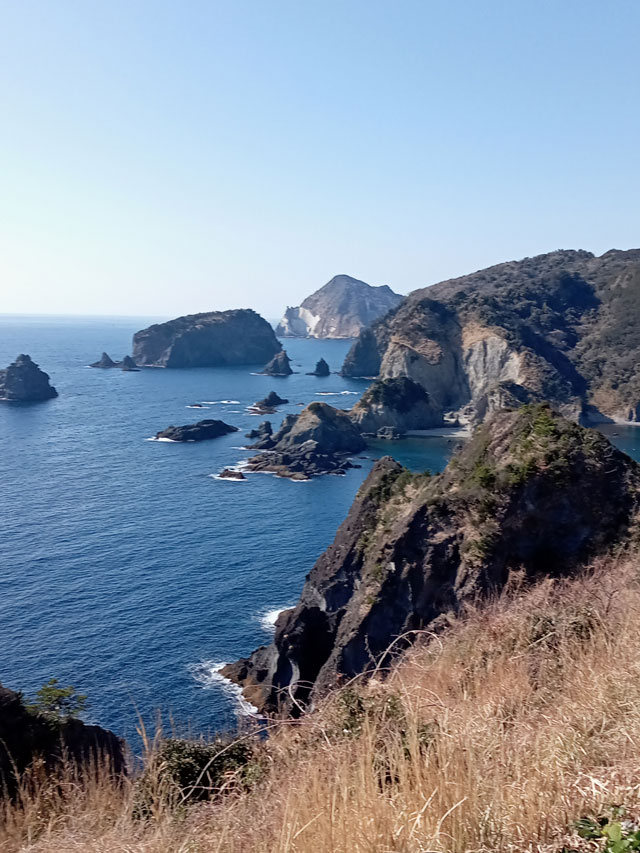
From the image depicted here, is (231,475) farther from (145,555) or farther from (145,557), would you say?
(145,557)

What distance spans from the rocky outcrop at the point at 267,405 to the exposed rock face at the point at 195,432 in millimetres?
17095

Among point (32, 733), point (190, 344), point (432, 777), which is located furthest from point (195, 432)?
point (432, 777)

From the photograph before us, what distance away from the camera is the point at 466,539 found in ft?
96.9

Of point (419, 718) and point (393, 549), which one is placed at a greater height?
point (419, 718)

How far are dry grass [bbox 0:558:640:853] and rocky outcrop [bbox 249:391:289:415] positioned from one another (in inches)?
4437

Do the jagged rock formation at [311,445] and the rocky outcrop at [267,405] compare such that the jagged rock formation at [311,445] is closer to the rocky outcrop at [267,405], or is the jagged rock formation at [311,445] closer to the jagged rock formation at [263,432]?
the jagged rock formation at [263,432]

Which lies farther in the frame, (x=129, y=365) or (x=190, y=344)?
(x=190, y=344)

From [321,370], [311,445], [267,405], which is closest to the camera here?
[311,445]

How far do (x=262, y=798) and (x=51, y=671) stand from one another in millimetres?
36183

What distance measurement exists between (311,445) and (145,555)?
38322 millimetres

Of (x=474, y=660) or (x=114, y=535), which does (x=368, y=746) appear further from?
(x=114, y=535)

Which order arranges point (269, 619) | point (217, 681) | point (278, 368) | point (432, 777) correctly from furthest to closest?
1. point (278, 368)
2. point (269, 619)
3. point (217, 681)
4. point (432, 777)

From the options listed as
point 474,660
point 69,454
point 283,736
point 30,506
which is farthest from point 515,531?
point 69,454

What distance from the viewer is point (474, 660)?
8.38 m
